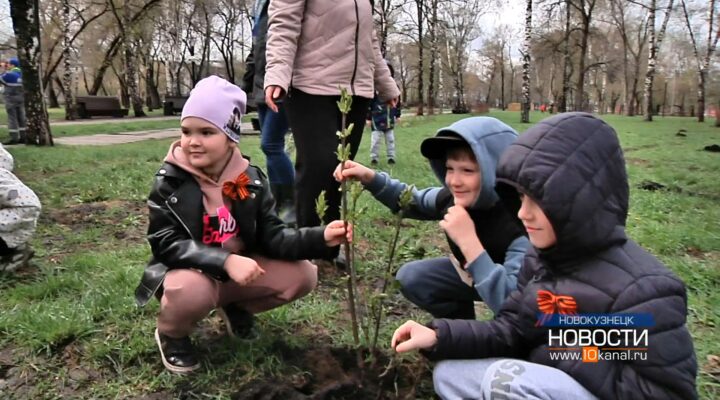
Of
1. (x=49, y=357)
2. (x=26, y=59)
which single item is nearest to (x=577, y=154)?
(x=49, y=357)

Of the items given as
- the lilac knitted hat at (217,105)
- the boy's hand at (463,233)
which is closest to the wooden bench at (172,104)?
the lilac knitted hat at (217,105)

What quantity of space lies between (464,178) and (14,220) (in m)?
2.33

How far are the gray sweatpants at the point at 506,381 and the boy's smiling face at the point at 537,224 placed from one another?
0.32 meters

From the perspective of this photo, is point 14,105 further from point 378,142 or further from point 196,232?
point 196,232

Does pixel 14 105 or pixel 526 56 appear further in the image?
pixel 526 56

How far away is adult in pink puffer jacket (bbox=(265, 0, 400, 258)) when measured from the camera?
2709 millimetres

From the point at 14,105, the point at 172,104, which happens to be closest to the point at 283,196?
the point at 14,105

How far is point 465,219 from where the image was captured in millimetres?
1741

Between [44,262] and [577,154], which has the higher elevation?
[577,154]

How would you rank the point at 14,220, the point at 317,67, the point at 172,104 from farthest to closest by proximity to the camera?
the point at 172,104 → the point at 14,220 → the point at 317,67

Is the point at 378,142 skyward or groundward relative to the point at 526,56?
groundward

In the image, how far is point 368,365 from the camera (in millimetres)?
1945

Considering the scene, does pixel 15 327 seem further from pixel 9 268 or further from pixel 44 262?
pixel 44 262

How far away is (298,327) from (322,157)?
831mm
